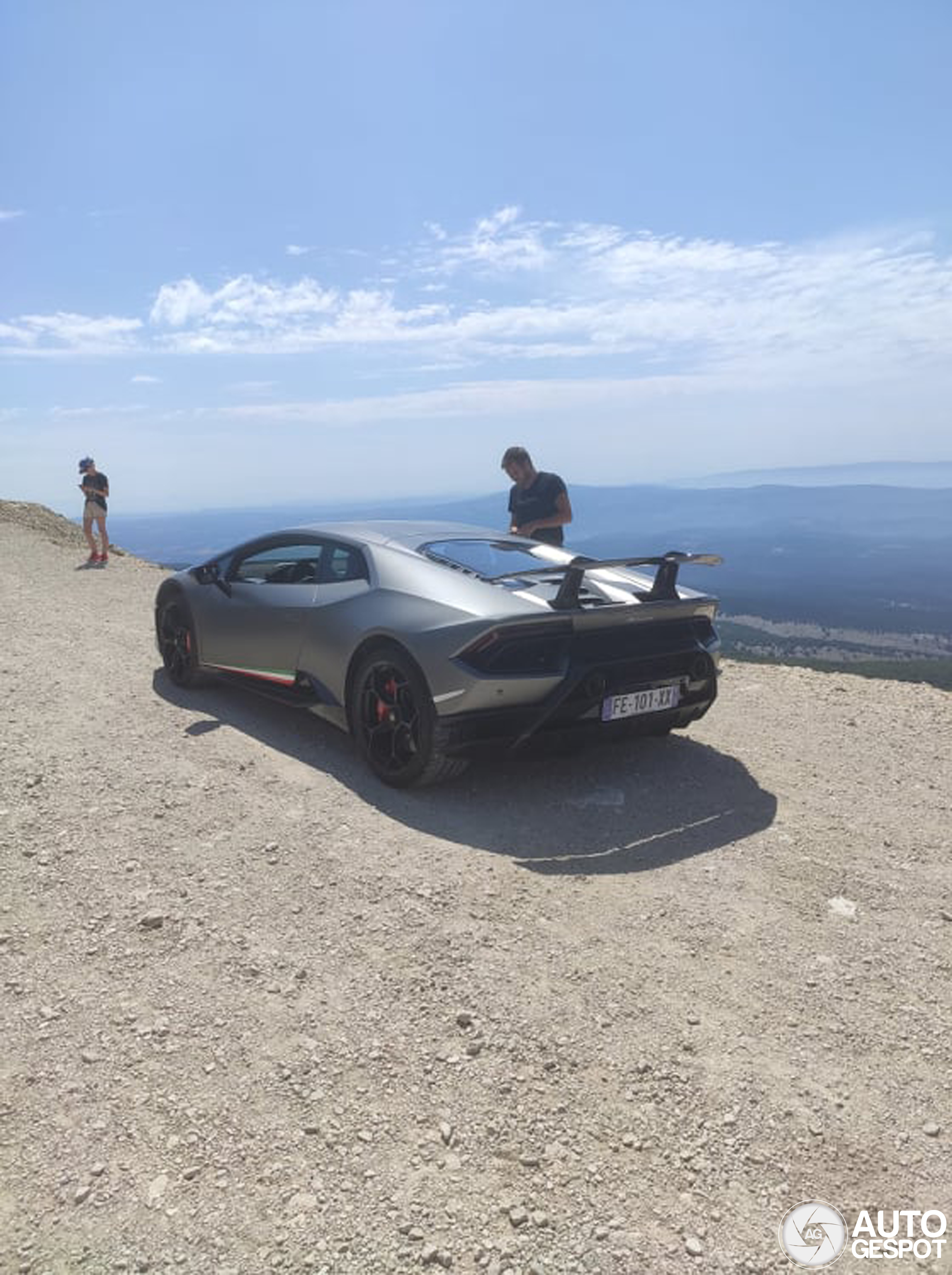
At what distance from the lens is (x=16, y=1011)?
283 cm

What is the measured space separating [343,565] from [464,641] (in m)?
1.44

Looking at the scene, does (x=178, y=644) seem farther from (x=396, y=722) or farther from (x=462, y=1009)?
(x=462, y=1009)

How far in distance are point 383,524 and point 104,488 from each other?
11.1m

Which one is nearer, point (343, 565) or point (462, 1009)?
point (462, 1009)

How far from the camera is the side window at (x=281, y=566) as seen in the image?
5.53 metres

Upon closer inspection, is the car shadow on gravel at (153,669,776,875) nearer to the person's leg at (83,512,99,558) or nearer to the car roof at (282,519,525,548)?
the car roof at (282,519,525,548)

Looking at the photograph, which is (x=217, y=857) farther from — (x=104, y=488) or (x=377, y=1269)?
(x=104, y=488)

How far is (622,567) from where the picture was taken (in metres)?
4.27

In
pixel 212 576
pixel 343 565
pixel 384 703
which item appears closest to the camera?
pixel 384 703

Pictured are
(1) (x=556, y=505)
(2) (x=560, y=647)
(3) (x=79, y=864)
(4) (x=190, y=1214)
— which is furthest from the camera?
(1) (x=556, y=505)

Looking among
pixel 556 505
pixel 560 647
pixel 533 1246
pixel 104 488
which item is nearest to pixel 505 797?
pixel 560 647

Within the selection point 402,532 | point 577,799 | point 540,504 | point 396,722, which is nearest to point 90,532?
point 540,504

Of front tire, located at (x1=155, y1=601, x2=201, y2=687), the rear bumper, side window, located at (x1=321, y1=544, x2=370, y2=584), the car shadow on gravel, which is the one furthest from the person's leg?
the rear bumper

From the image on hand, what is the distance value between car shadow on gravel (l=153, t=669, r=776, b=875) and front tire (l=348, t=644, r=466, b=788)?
158 millimetres
